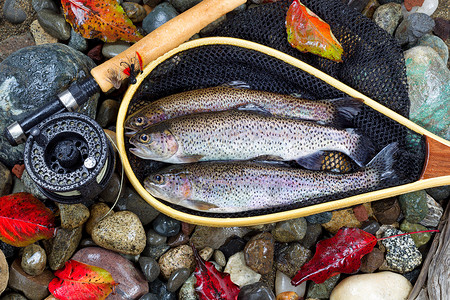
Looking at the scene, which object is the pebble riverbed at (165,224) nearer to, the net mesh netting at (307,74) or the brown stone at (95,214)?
the brown stone at (95,214)

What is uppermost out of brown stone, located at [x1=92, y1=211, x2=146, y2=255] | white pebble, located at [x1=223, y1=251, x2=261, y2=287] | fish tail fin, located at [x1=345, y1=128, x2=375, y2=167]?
brown stone, located at [x1=92, y1=211, x2=146, y2=255]

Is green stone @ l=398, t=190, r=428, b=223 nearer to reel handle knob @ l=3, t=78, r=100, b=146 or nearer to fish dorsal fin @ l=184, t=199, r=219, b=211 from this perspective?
fish dorsal fin @ l=184, t=199, r=219, b=211

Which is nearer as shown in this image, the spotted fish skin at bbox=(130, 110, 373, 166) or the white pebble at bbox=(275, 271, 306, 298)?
the spotted fish skin at bbox=(130, 110, 373, 166)

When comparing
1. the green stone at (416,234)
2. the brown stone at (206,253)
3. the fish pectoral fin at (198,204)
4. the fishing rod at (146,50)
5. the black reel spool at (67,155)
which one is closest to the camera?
the black reel spool at (67,155)

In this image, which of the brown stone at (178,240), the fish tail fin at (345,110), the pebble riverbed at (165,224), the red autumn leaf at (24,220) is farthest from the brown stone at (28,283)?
the fish tail fin at (345,110)

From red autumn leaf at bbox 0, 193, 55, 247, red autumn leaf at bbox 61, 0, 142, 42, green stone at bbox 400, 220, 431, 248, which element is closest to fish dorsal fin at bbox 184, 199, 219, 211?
red autumn leaf at bbox 0, 193, 55, 247

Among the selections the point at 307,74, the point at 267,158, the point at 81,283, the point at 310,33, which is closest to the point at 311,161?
the point at 267,158

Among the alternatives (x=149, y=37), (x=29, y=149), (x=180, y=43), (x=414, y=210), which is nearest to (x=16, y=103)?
(x=29, y=149)
